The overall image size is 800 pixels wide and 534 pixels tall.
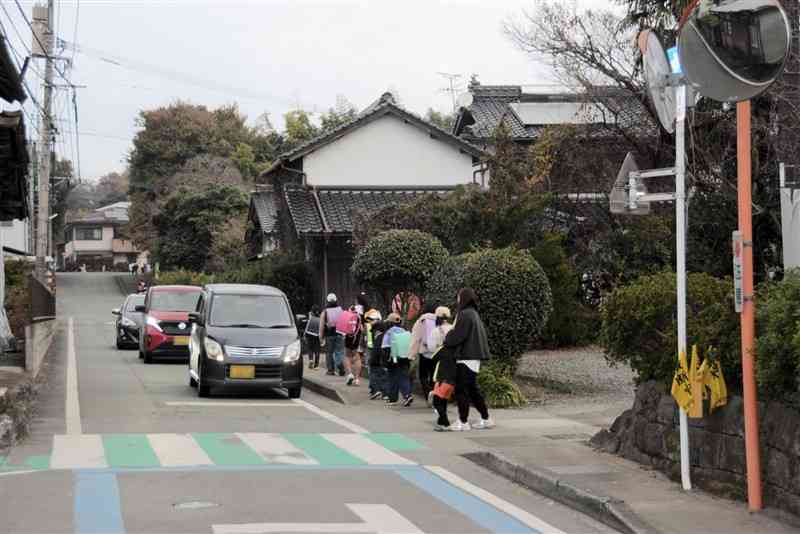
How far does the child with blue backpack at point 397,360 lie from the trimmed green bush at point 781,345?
8.72 metres

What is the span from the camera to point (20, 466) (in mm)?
10594

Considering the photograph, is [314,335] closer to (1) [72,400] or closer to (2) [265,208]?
(1) [72,400]

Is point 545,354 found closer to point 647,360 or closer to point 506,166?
point 506,166

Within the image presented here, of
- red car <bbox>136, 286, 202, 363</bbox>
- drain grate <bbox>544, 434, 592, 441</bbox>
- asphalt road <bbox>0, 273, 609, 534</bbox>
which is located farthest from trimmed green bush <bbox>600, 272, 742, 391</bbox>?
red car <bbox>136, 286, 202, 363</bbox>

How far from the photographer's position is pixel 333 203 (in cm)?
3234

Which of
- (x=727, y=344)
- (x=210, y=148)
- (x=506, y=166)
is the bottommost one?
(x=727, y=344)

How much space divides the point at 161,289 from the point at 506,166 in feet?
34.8

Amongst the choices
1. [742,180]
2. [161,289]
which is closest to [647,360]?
[742,180]

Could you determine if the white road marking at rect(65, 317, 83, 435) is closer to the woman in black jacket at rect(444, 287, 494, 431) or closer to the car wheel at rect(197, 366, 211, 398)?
the car wheel at rect(197, 366, 211, 398)

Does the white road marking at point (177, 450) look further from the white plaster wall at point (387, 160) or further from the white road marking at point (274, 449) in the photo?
the white plaster wall at point (387, 160)

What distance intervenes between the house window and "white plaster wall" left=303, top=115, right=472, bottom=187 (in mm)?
74432

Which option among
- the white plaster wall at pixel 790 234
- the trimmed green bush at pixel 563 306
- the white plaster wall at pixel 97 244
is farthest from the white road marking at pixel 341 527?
the white plaster wall at pixel 97 244

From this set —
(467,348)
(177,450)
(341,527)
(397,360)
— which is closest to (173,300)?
(397,360)

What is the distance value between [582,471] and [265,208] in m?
35.6
